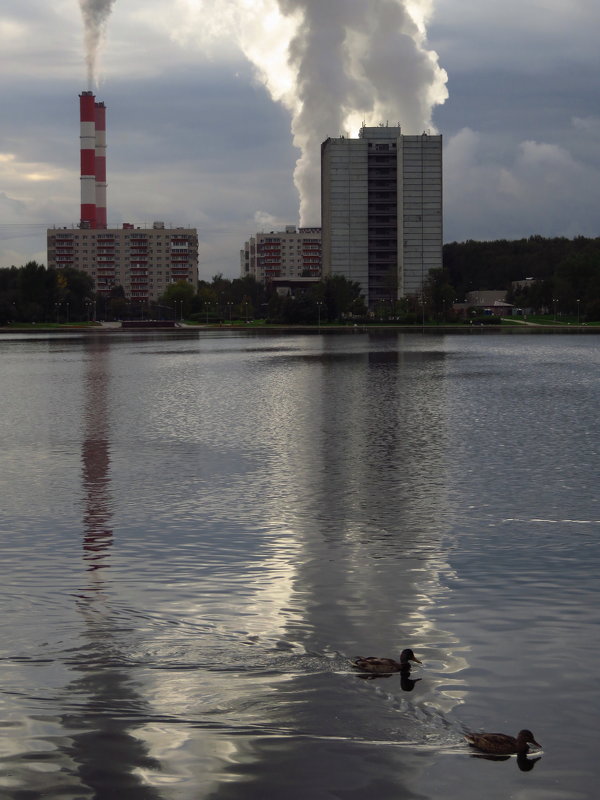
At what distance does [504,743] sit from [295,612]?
498 cm

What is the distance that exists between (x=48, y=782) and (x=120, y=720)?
1.37 metres

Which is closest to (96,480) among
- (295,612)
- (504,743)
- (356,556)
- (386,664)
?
(356,556)

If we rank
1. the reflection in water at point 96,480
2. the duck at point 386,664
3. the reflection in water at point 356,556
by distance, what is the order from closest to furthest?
the reflection in water at point 356,556 < the duck at point 386,664 < the reflection in water at point 96,480

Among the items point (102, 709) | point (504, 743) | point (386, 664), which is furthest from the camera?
point (386, 664)

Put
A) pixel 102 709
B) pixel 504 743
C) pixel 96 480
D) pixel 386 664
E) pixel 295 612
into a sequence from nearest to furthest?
pixel 504 743 < pixel 102 709 < pixel 386 664 < pixel 295 612 < pixel 96 480

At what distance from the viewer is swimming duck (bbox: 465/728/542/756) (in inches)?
375

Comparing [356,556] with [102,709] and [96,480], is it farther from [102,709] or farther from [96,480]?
[96,480]

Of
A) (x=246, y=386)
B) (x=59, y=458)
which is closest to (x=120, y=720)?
(x=59, y=458)

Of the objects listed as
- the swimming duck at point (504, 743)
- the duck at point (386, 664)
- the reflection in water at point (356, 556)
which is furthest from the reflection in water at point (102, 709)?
the swimming duck at point (504, 743)

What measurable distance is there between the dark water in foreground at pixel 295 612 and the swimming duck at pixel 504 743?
0.16 m

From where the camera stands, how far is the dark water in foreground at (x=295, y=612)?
9562 mm

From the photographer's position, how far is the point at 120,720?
34.5 feet

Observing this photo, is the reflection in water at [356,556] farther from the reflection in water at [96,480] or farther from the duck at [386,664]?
the reflection in water at [96,480]

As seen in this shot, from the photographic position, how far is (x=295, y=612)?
14.2 metres
